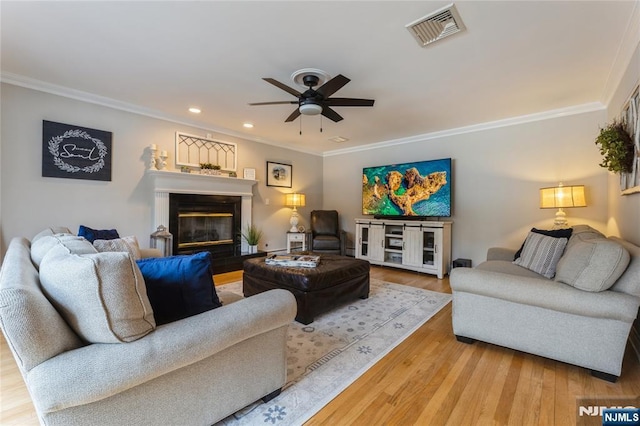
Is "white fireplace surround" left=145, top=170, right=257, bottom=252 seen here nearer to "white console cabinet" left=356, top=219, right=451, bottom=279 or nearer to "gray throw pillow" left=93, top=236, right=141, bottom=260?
"gray throw pillow" left=93, top=236, right=141, bottom=260

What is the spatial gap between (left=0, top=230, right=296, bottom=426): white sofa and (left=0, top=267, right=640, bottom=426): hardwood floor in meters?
0.49

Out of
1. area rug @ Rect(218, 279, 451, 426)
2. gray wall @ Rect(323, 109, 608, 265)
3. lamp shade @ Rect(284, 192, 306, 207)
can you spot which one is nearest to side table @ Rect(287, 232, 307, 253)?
lamp shade @ Rect(284, 192, 306, 207)

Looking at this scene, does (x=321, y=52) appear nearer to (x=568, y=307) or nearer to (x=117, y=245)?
(x=117, y=245)

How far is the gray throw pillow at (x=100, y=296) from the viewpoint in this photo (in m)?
1.01

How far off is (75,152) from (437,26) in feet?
13.7

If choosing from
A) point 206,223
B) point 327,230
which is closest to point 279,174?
point 327,230

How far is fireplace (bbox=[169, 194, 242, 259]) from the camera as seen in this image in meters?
4.29

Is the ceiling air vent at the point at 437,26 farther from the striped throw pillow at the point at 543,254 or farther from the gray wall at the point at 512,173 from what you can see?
the gray wall at the point at 512,173

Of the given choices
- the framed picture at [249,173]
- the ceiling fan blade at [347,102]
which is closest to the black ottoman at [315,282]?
the ceiling fan blade at [347,102]

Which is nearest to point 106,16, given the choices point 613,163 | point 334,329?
point 334,329

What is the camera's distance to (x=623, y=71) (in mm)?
2557

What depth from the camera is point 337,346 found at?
223 centimetres

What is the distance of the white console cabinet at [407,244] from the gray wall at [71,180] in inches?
125

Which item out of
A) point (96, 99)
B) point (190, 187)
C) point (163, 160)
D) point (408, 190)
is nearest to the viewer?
point (96, 99)
